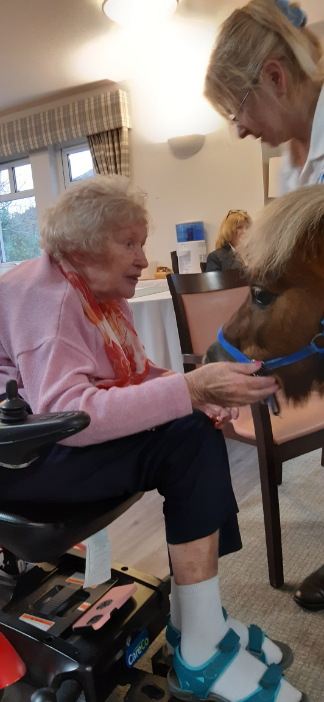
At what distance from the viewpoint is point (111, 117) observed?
4.59 meters

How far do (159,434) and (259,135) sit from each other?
544 mm

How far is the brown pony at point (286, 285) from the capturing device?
592 millimetres

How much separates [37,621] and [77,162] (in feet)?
17.1

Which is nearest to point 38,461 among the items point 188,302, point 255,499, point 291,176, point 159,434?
point 159,434

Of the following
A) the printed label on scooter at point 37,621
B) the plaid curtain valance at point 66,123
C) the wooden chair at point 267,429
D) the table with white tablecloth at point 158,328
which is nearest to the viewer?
the printed label on scooter at point 37,621

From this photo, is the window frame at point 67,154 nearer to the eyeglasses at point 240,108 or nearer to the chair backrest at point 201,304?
the chair backrest at point 201,304

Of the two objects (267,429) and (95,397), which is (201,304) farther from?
(95,397)

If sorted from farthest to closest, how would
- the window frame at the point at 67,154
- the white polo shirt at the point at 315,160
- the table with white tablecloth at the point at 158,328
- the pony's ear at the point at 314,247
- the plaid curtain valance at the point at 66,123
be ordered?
the window frame at the point at 67,154, the plaid curtain valance at the point at 66,123, the table with white tablecloth at the point at 158,328, the white polo shirt at the point at 315,160, the pony's ear at the point at 314,247

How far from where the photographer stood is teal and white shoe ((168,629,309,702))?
77 centimetres

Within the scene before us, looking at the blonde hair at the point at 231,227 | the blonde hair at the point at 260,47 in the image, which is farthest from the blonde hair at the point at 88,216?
the blonde hair at the point at 260,47


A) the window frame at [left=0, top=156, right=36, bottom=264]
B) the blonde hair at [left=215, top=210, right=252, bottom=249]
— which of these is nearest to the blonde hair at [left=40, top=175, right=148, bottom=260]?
the blonde hair at [left=215, top=210, right=252, bottom=249]

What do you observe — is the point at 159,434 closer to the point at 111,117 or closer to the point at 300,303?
the point at 300,303

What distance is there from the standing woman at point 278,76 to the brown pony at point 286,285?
0.10 meters

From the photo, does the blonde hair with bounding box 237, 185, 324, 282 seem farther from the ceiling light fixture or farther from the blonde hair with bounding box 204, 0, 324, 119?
the ceiling light fixture
